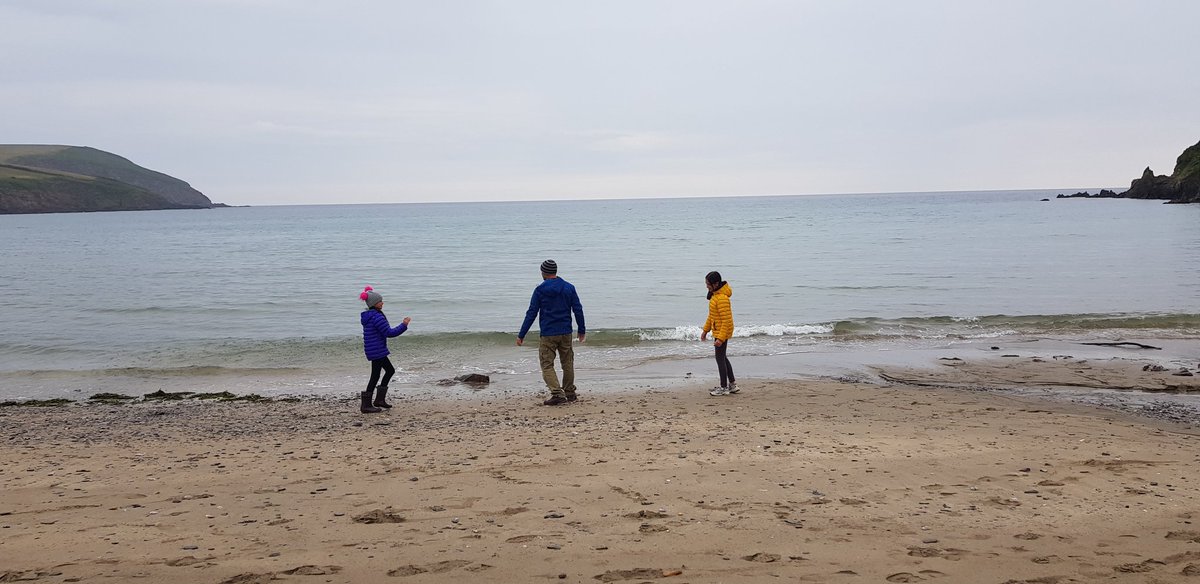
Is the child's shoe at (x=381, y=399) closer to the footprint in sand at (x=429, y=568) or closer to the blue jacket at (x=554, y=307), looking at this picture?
the blue jacket at (x=554, y=307)

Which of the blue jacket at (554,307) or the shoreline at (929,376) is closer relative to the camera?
the blue jacket at (554,307)

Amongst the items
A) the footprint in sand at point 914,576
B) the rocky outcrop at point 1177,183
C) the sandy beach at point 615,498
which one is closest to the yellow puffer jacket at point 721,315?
the sandy beach at point 615,498

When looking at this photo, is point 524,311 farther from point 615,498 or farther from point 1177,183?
point 1177,183

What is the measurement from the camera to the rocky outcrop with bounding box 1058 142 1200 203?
8706 centimetres

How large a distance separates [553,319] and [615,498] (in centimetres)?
460

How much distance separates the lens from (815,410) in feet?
32.1

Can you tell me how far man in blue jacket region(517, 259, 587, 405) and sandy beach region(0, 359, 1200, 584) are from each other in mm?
994

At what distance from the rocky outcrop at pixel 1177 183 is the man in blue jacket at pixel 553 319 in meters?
100

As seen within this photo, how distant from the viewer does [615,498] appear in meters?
5.91

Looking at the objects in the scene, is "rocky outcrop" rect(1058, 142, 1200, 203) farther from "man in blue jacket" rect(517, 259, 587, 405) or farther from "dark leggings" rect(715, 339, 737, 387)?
"man in blue jacket" rect(517, 259, 587, 405)

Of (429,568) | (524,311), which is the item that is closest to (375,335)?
(429,568)

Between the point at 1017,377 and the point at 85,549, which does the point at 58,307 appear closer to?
the point at 85,549

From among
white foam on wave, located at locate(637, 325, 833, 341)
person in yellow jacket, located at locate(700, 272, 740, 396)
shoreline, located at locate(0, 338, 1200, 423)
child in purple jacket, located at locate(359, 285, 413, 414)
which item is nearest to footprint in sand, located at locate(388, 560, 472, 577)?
child in purple jacket, located at locate(359, 285, 413, 414)

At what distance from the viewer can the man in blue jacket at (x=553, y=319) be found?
33.5 ft
